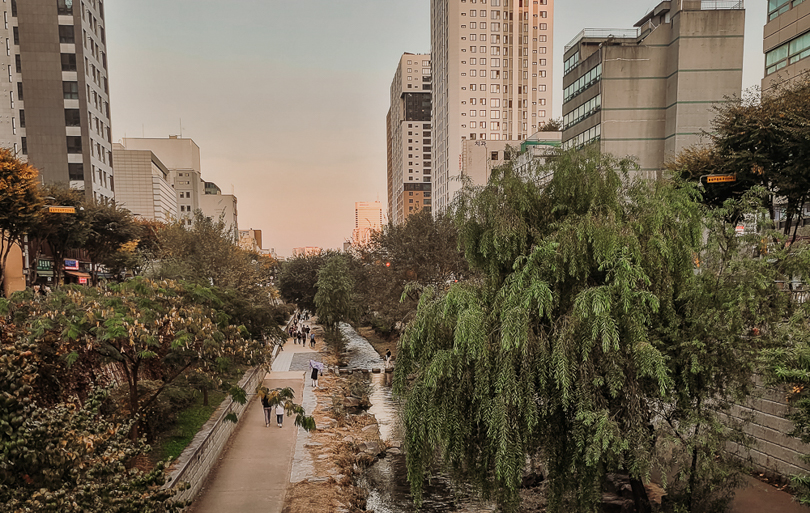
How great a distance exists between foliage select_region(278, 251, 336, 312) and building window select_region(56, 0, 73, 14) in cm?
3494

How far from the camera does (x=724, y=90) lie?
36.4 metres

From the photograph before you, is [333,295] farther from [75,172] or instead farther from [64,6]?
[64,6]

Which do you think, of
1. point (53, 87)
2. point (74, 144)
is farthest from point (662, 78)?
point (53, 87)

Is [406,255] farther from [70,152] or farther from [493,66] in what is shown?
[493,66]

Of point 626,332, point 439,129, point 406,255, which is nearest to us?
point 626,332

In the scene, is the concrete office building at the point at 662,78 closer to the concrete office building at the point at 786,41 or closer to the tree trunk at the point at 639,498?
the concrete office building at the point at 786,41

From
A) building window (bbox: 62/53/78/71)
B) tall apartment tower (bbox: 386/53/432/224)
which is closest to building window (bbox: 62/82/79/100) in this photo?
building window (bbox: 62/53/78/71)

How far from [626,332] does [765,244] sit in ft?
12.8

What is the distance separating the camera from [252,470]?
1543 centimetres

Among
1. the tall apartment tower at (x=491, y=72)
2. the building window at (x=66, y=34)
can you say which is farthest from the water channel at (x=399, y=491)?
the tall apartment tower at (x=491, y=72)

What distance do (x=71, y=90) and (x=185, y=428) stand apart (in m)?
46.0

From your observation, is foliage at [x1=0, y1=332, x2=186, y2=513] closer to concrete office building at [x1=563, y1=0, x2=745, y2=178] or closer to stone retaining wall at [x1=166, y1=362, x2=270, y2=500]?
stone retaining wall at [x1=166, y1=362, x2=270, y2=500]

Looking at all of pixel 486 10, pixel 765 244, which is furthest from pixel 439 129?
pixel 765 244

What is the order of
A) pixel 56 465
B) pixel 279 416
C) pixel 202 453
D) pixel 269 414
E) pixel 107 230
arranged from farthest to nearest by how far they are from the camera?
pixel 107 230 < pixel 269 414 < pixel 279 416 < pixel 202 453 < pixel 56 465
